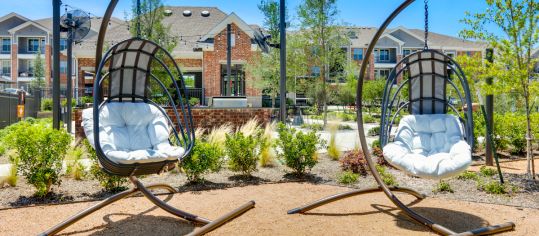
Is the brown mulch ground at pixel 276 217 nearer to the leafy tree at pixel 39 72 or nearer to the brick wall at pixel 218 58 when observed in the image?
the brick wall at pixel 218 58

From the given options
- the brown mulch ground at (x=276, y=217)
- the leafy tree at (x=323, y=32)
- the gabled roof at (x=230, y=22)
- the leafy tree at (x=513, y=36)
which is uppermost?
the gabled roof at (x=230, y=22)

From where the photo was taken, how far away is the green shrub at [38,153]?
16.5ft

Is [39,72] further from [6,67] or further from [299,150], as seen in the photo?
[299,150]

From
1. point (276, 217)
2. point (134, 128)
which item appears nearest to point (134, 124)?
point (134, 128)

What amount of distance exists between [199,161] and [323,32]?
13008 mm

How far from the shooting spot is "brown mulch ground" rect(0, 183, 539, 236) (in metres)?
4.05

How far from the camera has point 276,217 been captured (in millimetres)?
4504

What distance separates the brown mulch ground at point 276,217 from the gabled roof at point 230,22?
20.1 meters

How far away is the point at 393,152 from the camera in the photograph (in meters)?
4.27

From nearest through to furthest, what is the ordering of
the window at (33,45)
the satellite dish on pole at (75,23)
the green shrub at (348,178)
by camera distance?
1. the green shrub at (348,178)
2. the satellite dish on pole at (75,23)
3. the window at (33,45)

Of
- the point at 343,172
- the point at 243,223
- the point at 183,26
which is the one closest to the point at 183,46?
the point at 183,26

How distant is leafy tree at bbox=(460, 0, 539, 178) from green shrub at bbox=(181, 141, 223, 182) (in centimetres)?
422

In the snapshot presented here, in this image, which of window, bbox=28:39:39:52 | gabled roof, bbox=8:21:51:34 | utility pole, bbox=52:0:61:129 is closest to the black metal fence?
utility pole, bbox=52:0:61:129

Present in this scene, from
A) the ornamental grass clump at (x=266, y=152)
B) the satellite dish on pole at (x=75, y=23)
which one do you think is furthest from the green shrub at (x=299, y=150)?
the satellite dish on pole at (x=75, y=23)
